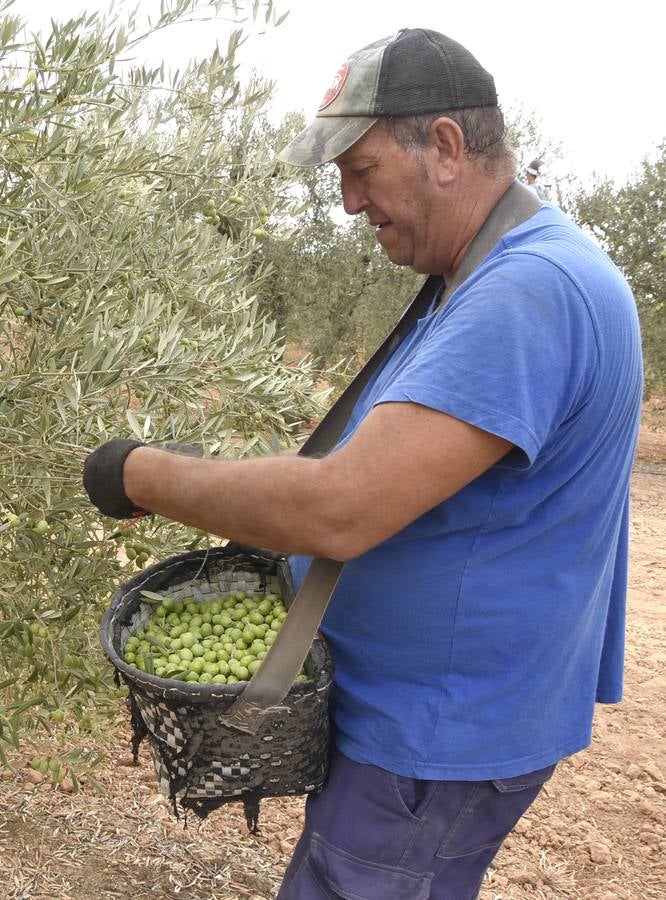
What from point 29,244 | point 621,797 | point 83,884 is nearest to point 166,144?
point 29,244

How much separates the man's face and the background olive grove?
22.6 inches

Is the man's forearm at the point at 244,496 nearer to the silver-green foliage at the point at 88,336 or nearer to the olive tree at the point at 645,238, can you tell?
the silver-green foliage at the point at 88,336

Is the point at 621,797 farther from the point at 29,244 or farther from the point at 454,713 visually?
the point at 29,244

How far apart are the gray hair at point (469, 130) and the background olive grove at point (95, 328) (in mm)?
716

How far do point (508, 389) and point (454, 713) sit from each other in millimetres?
680

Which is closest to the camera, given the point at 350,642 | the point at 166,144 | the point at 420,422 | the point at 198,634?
the point at 420,422

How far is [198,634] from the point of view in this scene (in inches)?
79.4

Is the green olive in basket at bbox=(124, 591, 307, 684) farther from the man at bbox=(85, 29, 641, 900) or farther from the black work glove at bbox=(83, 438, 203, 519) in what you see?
the black work glove at bbox=(83, 438, 203, 519)

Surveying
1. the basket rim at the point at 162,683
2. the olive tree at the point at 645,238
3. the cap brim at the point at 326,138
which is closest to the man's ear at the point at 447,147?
the cap brim at the point at 326,138

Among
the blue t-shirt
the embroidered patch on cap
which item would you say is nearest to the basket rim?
the blue t-shirt

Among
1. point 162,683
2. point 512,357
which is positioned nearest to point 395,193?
point 512,357

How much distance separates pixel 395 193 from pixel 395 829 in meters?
1.28

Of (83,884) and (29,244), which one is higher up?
(29,244)

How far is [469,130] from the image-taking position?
5.58 ft
